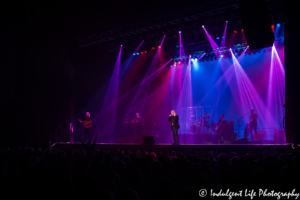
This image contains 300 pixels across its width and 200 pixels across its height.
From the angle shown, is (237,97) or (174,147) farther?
(237,97)

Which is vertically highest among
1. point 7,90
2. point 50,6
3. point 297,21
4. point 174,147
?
point 50,6

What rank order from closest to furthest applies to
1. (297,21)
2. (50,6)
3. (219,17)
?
1. (297,21)
2. (50,6)
3. (219,17)

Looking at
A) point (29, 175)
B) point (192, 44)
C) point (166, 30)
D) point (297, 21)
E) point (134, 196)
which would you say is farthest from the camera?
point (192, 44)

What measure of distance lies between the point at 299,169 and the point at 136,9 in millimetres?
8866

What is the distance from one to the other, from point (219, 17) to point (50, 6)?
285 inches

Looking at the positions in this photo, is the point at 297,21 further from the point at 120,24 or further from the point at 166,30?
the point at 120,24

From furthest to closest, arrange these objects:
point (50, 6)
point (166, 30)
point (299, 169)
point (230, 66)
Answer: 1. point (230, 66)
2. point (166, 30)
3. point (50, 6)
4. point (299, 169)

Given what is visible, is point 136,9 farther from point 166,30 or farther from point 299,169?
point 299,169

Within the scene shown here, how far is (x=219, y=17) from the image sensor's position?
39.3 ft

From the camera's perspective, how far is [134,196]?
8.25 ft

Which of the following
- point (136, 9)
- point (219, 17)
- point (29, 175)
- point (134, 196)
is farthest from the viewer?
point (219, 17)

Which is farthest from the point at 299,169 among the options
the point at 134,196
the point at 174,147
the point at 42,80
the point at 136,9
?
the point at 42,80

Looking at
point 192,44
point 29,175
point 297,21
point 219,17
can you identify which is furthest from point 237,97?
point 29,175

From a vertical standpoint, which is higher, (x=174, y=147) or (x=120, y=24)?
(x=120, y=24)
